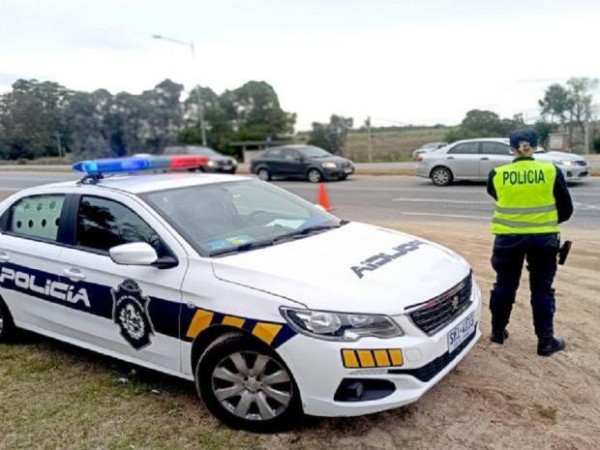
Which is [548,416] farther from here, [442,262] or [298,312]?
[298,312]

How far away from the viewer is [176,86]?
43.9m

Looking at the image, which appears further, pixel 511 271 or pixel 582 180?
pixel 582 180

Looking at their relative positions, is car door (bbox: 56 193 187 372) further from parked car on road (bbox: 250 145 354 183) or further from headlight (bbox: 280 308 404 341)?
parked car on road (bbox: 250 145 354 183)

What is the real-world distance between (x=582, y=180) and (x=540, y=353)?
13659 millimetres

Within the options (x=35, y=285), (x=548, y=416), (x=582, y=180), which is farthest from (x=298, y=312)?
(x=582, y=180)

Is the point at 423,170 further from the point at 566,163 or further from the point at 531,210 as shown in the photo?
the point at 531,210

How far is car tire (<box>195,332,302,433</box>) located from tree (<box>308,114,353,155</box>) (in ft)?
112

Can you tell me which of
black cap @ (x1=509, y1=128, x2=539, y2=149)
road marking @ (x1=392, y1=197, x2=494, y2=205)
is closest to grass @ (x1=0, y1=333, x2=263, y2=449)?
black cap @ (x1=509, y1=128, x2=539, y2=149)

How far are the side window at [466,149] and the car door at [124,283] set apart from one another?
45.6ft

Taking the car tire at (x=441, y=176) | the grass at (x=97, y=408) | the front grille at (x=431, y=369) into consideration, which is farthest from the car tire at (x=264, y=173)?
the front grille at (x=431, y=369)

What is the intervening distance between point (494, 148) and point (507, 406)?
1353 centimetres

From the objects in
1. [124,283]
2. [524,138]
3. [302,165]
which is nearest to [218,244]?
[124,283]

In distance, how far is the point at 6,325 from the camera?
4555 millimetres

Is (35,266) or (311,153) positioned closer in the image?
(35,266)
